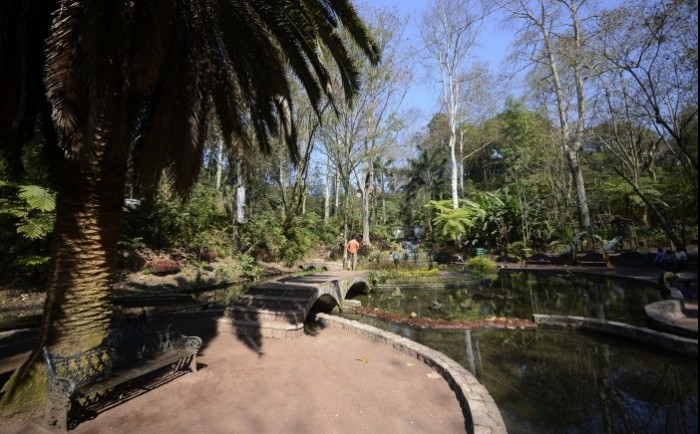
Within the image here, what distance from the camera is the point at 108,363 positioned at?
489 cm

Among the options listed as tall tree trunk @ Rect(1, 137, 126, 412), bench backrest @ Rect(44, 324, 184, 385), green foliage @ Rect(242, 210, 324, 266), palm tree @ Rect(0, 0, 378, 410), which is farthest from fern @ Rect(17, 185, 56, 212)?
green foliage @ Rect(242, 210, 324, 266)

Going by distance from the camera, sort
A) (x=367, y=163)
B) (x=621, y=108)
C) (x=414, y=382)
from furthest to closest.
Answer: (x=367, y=163)
(x=621, y=108)
(x=414, y=382)

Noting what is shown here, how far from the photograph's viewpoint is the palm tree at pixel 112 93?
3.52 metres

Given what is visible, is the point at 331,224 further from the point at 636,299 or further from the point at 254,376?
the point at 254,376

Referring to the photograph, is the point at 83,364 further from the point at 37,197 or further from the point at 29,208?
the point at 29,208

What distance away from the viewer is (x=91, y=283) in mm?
4723

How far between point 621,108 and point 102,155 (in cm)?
2388

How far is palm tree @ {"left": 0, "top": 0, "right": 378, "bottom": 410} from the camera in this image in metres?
3.52

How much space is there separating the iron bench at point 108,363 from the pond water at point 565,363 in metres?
4.90

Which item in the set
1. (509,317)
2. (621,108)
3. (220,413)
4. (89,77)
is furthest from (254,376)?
(621,108)

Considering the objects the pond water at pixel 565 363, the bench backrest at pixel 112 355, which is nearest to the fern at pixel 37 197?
the bench backrest at pixel 112 355

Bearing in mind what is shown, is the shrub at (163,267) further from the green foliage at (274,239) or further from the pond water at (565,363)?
the pond water at (565,363)

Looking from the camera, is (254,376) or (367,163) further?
(367,163)

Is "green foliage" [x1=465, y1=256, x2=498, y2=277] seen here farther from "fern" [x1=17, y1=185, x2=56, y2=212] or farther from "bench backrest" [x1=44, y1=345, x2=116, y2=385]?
"fern" [x1=17, y1=185, x2=56, y2=212]
